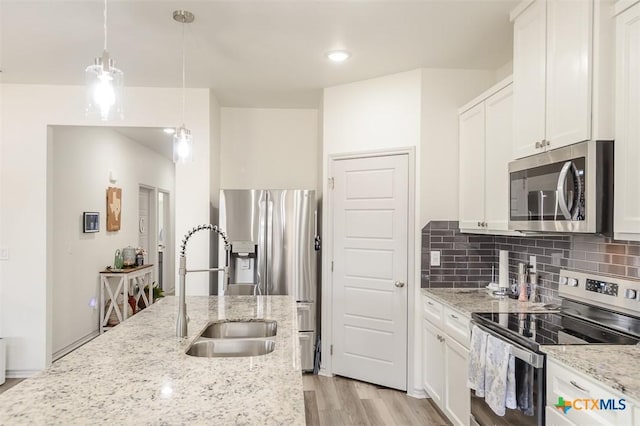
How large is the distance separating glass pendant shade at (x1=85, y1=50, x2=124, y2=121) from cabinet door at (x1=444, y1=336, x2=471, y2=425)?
2229 mm

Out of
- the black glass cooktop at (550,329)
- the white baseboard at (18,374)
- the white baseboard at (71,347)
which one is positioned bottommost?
the white baseboard at (71,347)

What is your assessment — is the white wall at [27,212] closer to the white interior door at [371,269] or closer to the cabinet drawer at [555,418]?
the white interior door at [371,269]

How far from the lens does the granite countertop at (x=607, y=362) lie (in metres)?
1.26

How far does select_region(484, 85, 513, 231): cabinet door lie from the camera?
8.19ft

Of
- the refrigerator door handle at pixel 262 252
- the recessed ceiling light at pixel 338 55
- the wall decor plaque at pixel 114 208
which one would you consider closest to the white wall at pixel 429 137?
the recessed ceiling light at pixel 338 55

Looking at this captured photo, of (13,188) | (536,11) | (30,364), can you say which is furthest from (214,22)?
(30,364)

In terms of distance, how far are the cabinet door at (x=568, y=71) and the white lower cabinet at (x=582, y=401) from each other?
992mm

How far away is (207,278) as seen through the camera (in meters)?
3.70

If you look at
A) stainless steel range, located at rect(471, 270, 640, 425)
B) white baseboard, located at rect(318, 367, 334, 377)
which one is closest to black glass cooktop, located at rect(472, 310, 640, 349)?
stainless steel range, located at rect(471, 270, 640, 425)

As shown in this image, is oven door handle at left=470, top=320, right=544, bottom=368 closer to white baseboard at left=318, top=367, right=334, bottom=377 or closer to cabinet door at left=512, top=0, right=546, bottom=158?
cabinet door at left=512, top=0, right=546, bottom=158

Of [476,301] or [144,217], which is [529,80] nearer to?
[476,301]

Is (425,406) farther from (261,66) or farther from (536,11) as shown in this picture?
(261,66)

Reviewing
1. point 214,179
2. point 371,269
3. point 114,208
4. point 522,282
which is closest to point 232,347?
point 371,269

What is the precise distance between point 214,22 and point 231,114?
1968 mm
